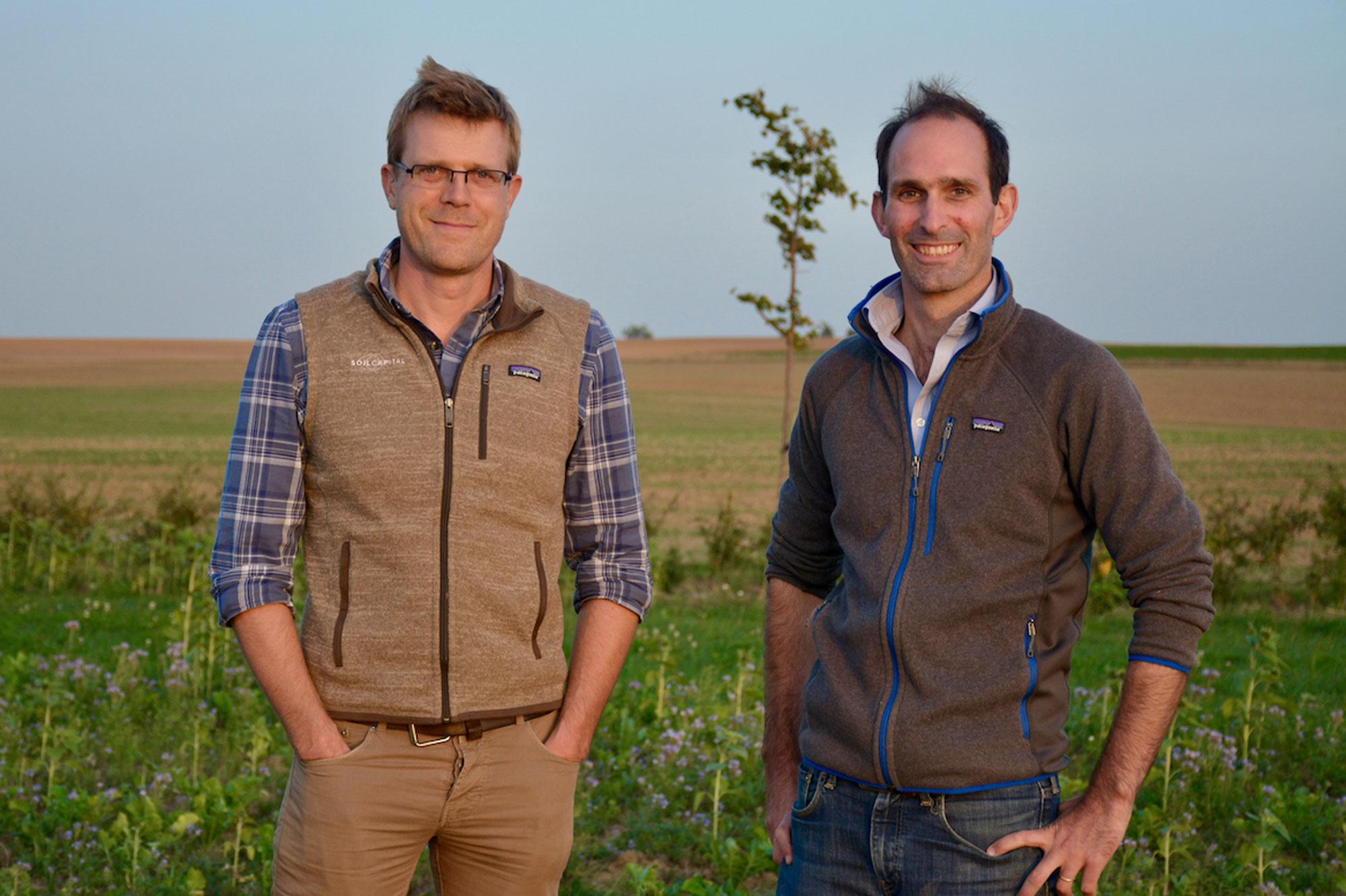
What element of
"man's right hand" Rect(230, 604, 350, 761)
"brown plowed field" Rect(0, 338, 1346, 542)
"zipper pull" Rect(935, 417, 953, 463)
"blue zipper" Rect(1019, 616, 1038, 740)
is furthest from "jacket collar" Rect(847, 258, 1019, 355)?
"brown plowed field" Rect(0, 338, 1346, 542)

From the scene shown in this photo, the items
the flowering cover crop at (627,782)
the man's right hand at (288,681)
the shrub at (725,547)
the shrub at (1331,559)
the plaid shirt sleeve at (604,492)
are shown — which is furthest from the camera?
the shrub at (725,547)

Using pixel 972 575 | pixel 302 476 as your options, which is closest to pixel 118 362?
pixel 302 476

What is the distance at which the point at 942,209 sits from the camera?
2516 mm

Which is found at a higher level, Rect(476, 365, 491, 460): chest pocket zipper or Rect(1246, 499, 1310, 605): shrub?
Rect(476, 365, 491, 460): chest pocket zipper

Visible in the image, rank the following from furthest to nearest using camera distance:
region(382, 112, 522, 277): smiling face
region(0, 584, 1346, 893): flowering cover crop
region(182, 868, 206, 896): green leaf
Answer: region(0, 584, 1346, 893): flowering cover crop < region(182, 868, 206, 896): green leaf < region(382, 112, 522, 277): smiling face

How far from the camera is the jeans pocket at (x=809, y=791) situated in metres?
2.52

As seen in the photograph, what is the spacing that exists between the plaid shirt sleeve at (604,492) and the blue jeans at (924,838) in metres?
0.72

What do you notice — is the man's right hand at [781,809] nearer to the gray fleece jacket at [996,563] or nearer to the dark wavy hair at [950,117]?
the gray fleece jacket at [996,563]

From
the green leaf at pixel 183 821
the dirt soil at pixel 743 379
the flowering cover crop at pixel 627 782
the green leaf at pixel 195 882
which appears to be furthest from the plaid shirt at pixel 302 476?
the dirt soil at pixel 743 379

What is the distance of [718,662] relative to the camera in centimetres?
803

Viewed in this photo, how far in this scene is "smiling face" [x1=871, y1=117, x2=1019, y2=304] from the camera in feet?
8.25

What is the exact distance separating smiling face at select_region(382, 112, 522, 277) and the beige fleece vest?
0.15 meters

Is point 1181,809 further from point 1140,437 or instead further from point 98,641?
point 98,641

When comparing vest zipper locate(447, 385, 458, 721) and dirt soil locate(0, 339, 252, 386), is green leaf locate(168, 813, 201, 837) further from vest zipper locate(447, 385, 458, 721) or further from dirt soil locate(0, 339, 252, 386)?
dirt soil locate(0, 339, 252, 386)
